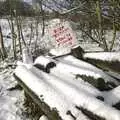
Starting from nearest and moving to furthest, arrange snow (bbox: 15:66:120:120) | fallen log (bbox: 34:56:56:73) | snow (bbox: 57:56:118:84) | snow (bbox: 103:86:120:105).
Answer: snow (bbox: 15:66:120:120)
snow (bbox: 103:86:120:105)
snow (bbox: 57:56:118:84)
fallen log (bbox: 34:56:56:73)

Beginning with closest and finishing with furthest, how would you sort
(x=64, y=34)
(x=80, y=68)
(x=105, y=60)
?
(x=80, y=68) < (x=105, y=60) < (x=64, y=34)

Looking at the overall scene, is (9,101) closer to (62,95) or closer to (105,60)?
(105,60)

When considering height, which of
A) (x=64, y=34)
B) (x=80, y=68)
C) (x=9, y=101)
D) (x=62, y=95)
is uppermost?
(x=64, y=34)

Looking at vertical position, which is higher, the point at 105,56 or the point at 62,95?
the point at 105,56

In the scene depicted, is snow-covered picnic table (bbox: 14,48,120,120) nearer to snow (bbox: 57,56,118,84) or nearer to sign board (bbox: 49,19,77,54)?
snow (bbox: 57,56,118,84)

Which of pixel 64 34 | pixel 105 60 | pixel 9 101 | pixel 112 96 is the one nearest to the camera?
pixel 112 96

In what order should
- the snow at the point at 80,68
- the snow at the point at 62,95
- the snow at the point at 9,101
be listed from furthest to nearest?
the snow at the point at 9,101 < the snow at the point at 80,68 < the snow at the point at 62,95

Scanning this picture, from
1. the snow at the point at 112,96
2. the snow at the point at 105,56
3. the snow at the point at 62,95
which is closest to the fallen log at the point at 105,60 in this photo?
the snow at the point at 105,56

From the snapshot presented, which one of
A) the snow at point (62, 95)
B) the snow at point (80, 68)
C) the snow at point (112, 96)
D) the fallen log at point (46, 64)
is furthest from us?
the fallen log at point (46, 64)

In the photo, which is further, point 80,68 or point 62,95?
point 80,68

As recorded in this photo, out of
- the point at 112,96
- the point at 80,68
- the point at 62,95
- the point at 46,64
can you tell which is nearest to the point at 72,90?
the point at 62,95

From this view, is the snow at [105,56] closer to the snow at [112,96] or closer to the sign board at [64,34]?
the sign board at [64,34]

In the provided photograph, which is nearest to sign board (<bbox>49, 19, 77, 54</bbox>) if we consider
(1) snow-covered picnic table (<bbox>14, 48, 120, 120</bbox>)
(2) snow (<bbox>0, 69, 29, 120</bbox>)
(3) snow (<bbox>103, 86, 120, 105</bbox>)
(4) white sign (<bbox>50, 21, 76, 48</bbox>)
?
(4) white sign (<bbox>50, 21, 76, 48</bbox>)

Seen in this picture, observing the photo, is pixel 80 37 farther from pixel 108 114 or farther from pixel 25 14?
pixel 108 114
